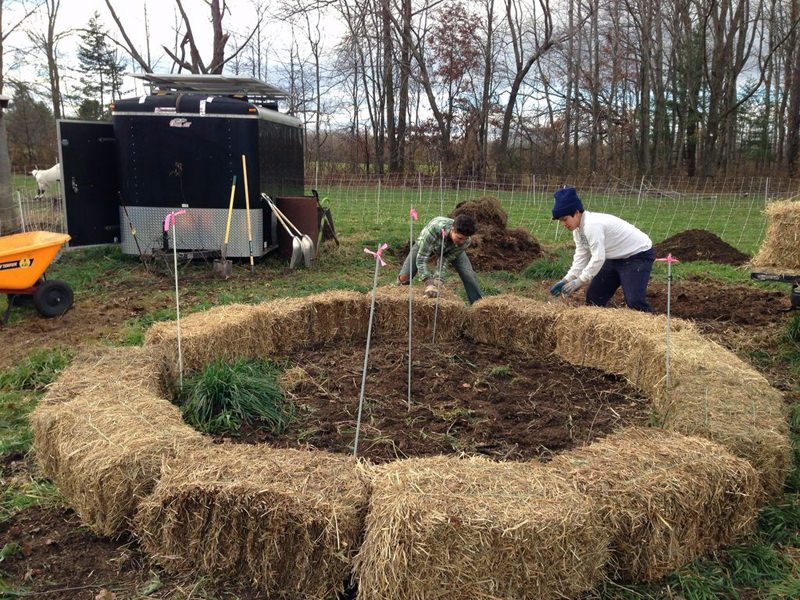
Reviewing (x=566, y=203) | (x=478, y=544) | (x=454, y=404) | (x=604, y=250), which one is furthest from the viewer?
(x=604, y=250)

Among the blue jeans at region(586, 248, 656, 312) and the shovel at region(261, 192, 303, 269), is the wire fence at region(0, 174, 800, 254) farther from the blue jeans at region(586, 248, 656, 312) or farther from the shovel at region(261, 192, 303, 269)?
the blue jeans at region(586, 248, 656, 312)

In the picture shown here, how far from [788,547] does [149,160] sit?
8.58 metres

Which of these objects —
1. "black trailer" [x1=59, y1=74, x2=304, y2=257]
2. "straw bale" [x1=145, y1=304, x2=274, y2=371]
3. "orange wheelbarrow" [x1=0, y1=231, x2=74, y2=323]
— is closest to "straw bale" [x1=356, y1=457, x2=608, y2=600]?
"straw bale" [x1=145, y1=304, x2=274, y2=371]

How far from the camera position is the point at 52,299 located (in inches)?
256

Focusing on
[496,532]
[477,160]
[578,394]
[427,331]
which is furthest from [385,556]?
[477,160]

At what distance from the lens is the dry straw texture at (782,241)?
18.5 feet

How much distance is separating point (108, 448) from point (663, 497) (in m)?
2.40

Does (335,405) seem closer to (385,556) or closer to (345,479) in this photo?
(345,479)

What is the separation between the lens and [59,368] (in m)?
4.92

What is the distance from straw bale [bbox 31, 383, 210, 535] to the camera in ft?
9.10

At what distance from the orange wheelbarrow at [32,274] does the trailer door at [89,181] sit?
8.30 feet

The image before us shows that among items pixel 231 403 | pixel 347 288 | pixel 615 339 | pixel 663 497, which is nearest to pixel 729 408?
pixel 663 497

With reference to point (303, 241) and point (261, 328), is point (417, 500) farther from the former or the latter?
point (303, 241)

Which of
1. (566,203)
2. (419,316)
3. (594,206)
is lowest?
(419,316)
